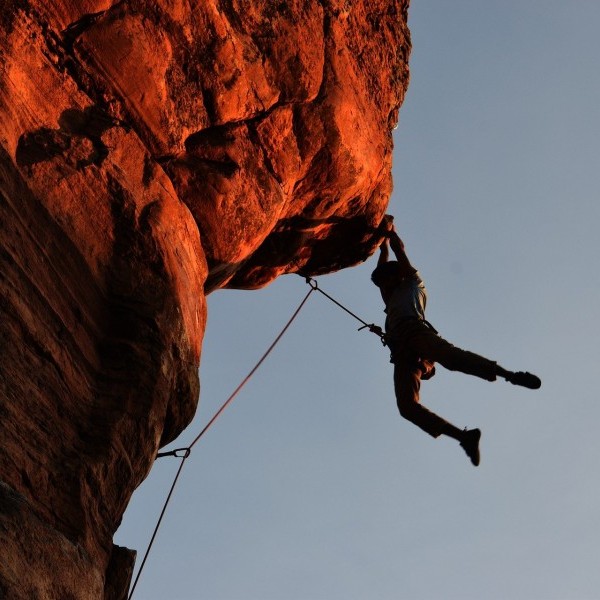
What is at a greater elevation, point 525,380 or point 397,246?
point 397,246

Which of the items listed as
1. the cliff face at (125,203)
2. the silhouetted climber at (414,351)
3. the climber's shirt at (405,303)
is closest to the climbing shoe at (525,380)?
the silhouetted climber at (414,351)

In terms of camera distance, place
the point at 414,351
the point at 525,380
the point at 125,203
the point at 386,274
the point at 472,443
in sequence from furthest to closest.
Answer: the point at 386,274
the point at 414,351
the point at 472,443
the point at 525,380
the point at 125,203

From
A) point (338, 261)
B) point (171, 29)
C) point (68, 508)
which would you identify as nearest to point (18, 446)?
point (68, 508)

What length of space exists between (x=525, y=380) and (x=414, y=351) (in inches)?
62.6

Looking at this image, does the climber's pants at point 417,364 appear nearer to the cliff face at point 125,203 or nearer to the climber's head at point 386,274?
the climber's head at point 386,274

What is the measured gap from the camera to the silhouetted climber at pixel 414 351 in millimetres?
8656

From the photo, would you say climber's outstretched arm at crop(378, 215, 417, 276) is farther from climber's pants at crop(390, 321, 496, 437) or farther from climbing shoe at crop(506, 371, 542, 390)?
climbing shoe at crop(506, 371, 542, 390)

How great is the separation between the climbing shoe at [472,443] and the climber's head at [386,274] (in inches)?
92.9

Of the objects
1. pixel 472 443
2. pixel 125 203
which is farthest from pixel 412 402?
pixel 125 203

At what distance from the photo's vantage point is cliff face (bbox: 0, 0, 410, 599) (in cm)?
546

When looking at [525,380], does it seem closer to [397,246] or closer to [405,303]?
[405,303]

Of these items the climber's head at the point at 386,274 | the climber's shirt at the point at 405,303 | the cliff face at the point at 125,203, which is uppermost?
the climber's head at the point at 386,274

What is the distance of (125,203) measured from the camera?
6789 mm

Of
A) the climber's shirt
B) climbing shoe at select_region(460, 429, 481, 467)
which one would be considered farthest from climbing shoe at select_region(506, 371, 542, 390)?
the climber's shirt
